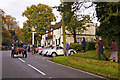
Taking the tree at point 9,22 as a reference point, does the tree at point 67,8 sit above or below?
below

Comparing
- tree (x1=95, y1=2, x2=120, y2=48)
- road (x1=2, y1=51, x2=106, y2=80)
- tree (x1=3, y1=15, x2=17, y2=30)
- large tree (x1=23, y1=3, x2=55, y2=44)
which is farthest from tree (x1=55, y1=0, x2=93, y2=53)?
tree (x1=3, y1=15, x2=17, y2=30)

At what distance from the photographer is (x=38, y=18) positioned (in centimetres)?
5194

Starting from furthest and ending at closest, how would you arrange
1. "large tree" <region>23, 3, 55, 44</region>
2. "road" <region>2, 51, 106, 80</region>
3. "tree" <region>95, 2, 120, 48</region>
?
"large tree" <region>23, 3, 55, 44</region>
"tree" <region>95, 2, 120, 48</region>
"road" <region>2, 51, 106, 80</region>

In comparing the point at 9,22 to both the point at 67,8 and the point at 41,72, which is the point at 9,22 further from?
the point at 41,72

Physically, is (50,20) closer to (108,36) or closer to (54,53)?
(54,53)

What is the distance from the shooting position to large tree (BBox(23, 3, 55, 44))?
172ft

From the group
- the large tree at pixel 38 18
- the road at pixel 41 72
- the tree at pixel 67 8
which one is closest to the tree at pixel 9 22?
the large tree at pixel 38 18

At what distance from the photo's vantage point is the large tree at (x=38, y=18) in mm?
52531

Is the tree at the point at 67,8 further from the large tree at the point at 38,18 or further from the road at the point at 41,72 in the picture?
the large tree at the point at 38,18

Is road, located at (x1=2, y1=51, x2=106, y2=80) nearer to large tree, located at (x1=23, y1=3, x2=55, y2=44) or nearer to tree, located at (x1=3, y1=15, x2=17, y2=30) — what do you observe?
large tree, located at (x1=23, y1=3, x2=55, y2=44)

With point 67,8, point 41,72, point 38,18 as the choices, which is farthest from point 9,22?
point 41,72

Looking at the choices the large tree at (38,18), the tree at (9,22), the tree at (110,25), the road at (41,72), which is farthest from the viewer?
the tree at (9,22)

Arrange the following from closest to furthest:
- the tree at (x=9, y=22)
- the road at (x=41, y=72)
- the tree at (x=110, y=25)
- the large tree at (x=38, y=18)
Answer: the road at (x=41, y=72), the tree at (x=110, y=25), the large tree at (x=38, y=18), the tree at (x=9, y=22)

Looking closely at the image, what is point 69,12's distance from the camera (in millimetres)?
22297
